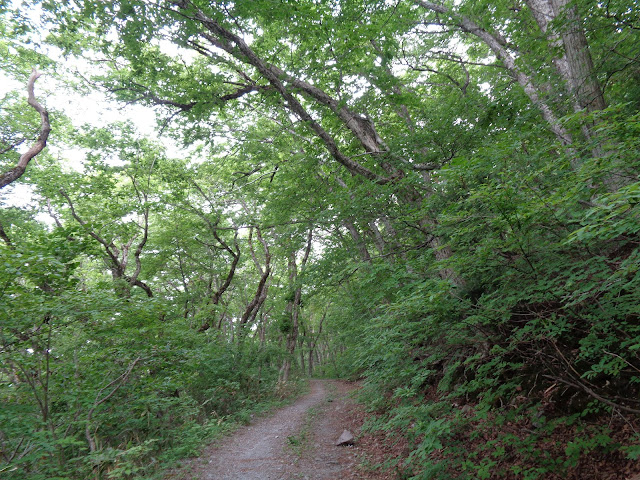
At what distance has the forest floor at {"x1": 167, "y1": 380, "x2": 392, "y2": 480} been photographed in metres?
5.55

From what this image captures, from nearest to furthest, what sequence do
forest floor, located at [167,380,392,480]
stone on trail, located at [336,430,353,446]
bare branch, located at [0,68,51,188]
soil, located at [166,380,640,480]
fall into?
1. soil, located at [166,380,640,480]
2. forest floor, located at [167,380,392,480]
3. stone on trail, located at [336,430,353,446]
4. bare branch, located at [0,68,51,188]

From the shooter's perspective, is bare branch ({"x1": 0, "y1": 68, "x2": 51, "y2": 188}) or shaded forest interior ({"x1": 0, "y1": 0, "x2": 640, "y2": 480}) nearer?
shaded forest interior ({"x1": 0, "y1": 0, "x2": 640, "y2": 480})

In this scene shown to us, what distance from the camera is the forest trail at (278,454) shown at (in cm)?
560

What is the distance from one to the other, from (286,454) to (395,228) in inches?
197

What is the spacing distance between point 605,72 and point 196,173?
1143 cm

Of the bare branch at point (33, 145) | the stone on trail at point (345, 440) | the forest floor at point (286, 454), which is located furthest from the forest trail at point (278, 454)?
the bare branch at point (33, 145)

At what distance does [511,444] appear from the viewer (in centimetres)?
407

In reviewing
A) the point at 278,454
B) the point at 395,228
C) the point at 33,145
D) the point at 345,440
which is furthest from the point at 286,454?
the point at 33,145

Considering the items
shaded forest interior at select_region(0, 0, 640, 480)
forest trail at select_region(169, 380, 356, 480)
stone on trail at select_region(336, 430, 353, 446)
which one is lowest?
stone on trail at select_region(336, 430, 353, 446)

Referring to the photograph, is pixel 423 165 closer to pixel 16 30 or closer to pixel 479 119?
pixel 479 119

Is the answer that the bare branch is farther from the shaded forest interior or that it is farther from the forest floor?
the forest floor

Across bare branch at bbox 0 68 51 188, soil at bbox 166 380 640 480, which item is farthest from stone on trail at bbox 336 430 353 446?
bare branch at bbox 0 68 51 188

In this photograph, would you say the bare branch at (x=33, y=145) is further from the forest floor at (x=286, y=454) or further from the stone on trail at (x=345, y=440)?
the stone on trail at (x=345, y=440)

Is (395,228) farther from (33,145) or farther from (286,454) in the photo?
(33,145)
